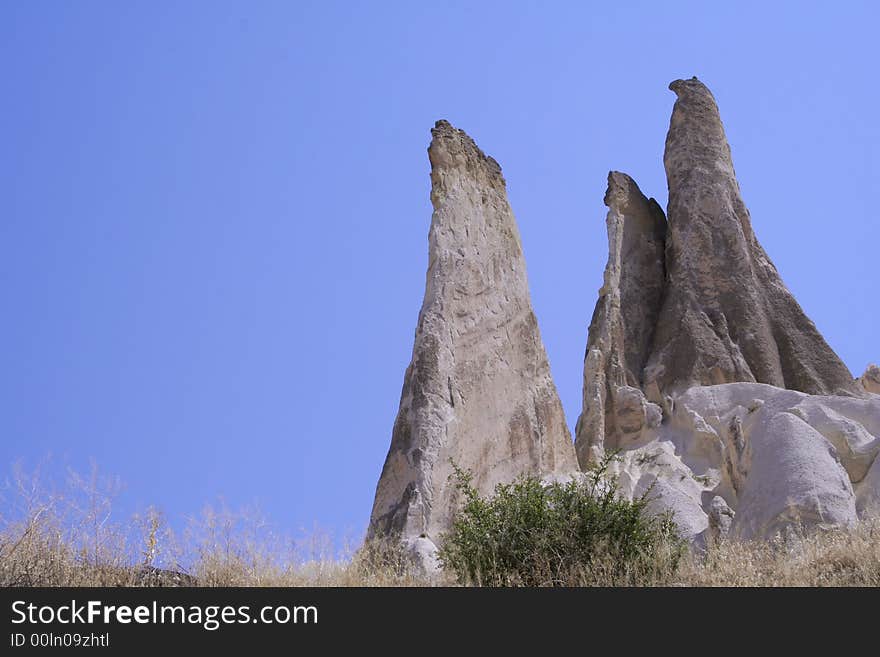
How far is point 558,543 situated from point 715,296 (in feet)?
47.2

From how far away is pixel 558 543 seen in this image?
395 inches

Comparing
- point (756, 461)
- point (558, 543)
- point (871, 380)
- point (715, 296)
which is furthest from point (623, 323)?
point (558, 543)

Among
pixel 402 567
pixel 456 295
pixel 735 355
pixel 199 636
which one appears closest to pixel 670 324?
pixel 735 355

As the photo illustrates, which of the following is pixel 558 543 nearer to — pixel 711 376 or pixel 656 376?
pixel 711 376

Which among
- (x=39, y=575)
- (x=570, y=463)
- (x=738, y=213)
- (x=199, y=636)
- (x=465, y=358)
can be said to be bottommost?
(x=199, y=636)

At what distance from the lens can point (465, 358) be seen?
14.7 metres

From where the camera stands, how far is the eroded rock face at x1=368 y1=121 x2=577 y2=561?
524 inches

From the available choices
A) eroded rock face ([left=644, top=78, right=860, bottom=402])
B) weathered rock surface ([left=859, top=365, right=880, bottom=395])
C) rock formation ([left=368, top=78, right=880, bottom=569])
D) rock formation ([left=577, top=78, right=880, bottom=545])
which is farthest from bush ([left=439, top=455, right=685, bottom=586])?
weathered rock surface ([left=859, top=365, right=880, bottom=395])

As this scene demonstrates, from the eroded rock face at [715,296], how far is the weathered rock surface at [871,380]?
3.28 feet

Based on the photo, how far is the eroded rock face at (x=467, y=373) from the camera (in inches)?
524

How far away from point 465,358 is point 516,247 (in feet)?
9.03

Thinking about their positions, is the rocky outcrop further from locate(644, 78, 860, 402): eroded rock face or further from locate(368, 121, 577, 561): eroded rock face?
locate(368, 121, 577, 561): eroded rock face

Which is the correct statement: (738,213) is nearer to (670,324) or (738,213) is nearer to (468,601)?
(670,324)

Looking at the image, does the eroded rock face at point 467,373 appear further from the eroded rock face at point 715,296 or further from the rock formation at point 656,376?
the eroded rock face at point 715,296
